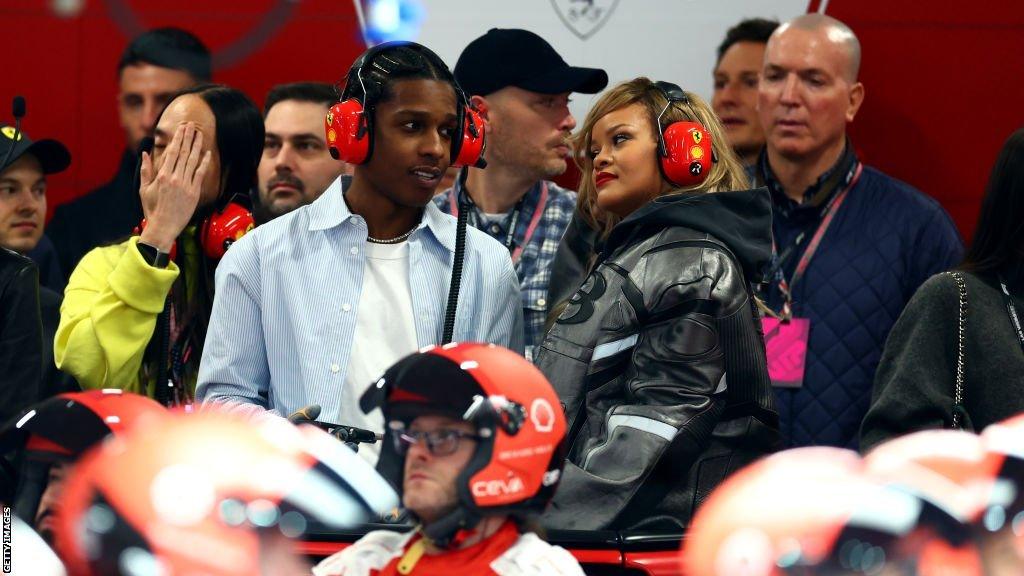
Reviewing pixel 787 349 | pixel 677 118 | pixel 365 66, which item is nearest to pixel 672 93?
pixel 677 118

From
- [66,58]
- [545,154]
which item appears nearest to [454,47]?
[545,154]

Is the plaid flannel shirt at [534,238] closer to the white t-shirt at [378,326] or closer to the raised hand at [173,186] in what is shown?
the white t-shirt at [378,326]

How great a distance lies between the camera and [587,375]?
3100mm

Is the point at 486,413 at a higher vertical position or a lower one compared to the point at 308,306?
higher

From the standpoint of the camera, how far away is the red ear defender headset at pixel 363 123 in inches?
128

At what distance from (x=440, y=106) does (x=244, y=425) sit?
1265mm

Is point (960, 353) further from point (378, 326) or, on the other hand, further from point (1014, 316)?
point (378, 326)

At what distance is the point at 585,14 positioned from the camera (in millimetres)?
5445

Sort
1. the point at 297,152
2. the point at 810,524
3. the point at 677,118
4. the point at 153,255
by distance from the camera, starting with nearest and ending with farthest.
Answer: the point at 810,524 < the point at 677,118 < the point at 153,255 < the point at 297,152

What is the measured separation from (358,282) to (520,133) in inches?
62.6

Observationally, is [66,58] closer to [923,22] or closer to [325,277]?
[325,277]

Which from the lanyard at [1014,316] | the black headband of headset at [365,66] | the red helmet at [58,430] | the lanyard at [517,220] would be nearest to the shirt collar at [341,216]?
the black headband of headset at [365,66]

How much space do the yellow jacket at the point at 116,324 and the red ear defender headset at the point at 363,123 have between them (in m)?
0.63

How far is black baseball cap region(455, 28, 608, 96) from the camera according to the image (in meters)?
4.71
